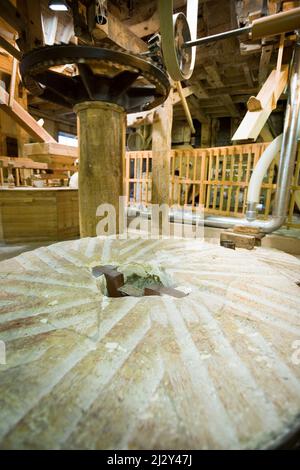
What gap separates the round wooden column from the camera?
2461mm

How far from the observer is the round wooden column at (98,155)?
8.07 feet

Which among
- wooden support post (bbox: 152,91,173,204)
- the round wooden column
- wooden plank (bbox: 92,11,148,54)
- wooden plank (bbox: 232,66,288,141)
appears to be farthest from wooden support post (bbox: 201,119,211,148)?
the round wooden column

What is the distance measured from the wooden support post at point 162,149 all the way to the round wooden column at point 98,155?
1.99 metres

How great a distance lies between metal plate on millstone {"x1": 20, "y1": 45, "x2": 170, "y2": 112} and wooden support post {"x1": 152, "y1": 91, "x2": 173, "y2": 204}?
1.61 m

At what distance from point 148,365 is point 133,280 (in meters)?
1.00

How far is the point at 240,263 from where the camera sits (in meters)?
1.86

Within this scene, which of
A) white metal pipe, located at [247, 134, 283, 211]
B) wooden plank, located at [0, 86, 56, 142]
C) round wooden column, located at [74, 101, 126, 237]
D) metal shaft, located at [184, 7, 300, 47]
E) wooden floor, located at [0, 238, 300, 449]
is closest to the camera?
wooden floor, located at [0, 238, 300, 449]

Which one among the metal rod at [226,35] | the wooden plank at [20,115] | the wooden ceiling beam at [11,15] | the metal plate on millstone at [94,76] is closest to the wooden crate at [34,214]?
the wooden plank at [20,115]

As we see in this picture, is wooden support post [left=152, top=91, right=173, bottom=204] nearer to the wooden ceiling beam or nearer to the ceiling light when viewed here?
the ceiling light

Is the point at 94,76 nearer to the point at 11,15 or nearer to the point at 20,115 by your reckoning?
the point at 11,15

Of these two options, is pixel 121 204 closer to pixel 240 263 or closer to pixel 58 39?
pixel 240 263

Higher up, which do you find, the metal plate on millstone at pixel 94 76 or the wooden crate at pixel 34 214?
the metal plate on millstone at pixel 94 76

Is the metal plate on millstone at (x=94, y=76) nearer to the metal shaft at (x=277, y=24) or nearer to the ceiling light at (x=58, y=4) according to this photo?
the ceiling light at (x=58, y=4)

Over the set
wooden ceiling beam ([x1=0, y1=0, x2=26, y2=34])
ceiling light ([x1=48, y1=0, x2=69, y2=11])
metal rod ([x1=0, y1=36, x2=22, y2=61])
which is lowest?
metal rod ([x1=0, y1=36, x2=22, y2=61])
